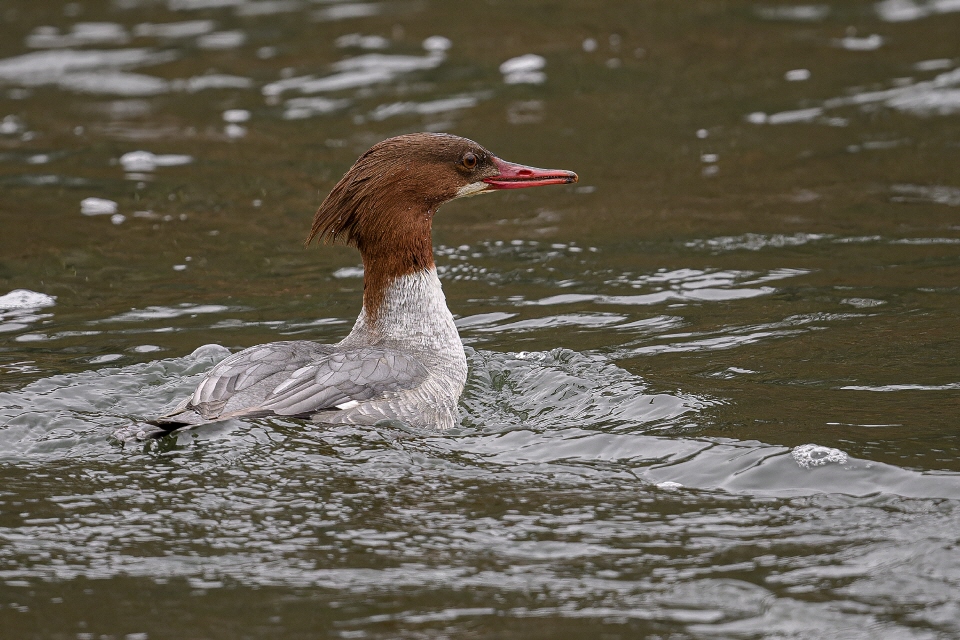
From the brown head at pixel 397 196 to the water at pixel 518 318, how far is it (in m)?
0.80

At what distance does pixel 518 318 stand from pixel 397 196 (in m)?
1.65

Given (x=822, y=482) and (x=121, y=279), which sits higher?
(x=121, y=279)

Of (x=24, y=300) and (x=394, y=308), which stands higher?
(x=24, y=300)

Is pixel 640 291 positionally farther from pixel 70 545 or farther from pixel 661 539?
pixel 70 545

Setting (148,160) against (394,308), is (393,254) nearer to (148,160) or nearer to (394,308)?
(394,308)

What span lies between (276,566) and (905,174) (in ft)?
23.2

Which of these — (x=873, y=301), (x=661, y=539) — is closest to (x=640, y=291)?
(x=873, y=301)

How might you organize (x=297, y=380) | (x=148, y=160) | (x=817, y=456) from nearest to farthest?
(x=817, y=456), (x=297, y=380), (x=148, y=160)

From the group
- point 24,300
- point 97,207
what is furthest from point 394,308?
point 97,207

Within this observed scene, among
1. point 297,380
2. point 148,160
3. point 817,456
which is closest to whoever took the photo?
point 817,456

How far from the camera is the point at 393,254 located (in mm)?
6188

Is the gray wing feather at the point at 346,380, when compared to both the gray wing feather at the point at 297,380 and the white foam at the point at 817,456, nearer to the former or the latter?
the gray wing feather at the point at 297,380

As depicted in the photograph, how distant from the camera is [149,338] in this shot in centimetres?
714

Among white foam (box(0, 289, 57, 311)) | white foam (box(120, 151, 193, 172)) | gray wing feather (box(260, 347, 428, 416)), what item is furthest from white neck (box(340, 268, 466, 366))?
white foam (box(120, 151, 193, 172))
